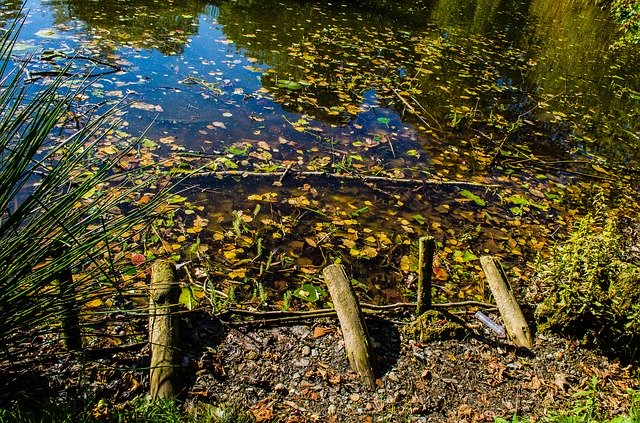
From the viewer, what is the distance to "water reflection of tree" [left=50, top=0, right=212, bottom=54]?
7975 millimetres

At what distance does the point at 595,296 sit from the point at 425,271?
1.19 meters

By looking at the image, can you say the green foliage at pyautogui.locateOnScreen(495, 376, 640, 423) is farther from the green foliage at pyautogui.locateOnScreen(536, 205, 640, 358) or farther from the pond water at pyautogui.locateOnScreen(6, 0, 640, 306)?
the pond water at pyautogui.locateOnScreen(6, 0, 640, 306)

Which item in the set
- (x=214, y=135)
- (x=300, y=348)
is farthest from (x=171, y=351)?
(x=214, y=135)

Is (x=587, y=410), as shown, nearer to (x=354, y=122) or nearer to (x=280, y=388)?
(x=280, y=388)

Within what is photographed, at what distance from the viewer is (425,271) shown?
3.22m

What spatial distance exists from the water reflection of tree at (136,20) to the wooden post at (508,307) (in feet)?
21.8

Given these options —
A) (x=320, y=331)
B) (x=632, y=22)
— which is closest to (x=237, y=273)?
(x=320, y=331)

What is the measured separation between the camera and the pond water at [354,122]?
4.41 metres

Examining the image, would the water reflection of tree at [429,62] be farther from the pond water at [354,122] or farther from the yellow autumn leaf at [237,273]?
the yellow autumn leaf at [237,273]

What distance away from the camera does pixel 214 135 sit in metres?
5.59

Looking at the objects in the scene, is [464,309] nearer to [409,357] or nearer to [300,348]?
[409,357]

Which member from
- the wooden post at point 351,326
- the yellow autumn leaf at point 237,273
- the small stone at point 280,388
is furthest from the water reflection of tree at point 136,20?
the small stone at point 280,388

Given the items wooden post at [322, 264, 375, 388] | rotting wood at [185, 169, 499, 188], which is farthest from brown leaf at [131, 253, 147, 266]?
wooden post at [322, 264, 375, 388]

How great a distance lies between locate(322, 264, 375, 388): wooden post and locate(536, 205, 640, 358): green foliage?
4.85ft
